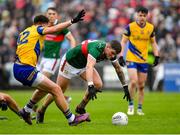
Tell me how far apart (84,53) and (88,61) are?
2.48ft

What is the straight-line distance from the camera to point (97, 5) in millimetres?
33344

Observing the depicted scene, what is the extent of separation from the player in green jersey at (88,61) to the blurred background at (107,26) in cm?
1427

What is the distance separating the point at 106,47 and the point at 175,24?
58.8ft

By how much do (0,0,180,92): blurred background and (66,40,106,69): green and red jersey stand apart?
14.5 m

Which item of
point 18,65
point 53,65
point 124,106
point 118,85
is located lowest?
point 118,85

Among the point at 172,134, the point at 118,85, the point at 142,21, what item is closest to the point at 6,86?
the point at 118,85

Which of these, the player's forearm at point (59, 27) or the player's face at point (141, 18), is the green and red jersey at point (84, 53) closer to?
the player's forearm at point (59, 27)

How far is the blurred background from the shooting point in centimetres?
2886

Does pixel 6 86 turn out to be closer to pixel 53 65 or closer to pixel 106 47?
pixel 53 65

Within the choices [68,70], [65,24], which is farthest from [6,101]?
[65,24]

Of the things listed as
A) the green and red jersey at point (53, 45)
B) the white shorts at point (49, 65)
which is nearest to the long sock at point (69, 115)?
the white shorts at point (49, 65)

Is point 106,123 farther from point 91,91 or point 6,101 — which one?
point 6,101

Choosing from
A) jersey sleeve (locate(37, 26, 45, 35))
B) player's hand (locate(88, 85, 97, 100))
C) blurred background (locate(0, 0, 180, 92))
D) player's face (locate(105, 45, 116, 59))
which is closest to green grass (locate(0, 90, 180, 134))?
player's hand (locate(88, 85, 97, 100))

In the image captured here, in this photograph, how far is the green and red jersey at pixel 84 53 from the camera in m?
13.5
